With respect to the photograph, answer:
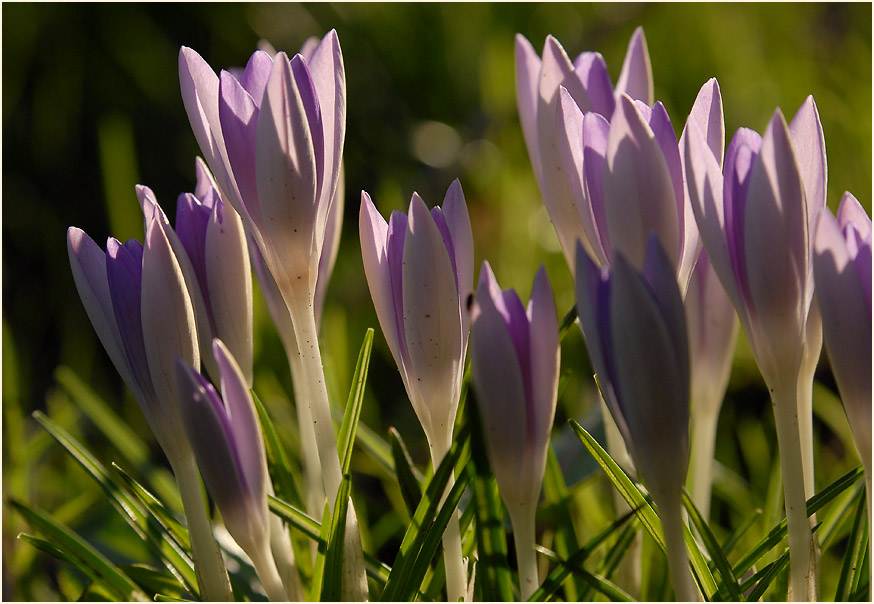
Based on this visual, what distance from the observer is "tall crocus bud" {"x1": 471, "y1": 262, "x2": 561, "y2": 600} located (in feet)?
0.81

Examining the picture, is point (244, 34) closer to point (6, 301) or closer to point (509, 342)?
point (6, 301)

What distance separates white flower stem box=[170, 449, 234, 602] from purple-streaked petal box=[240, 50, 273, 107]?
138 mm

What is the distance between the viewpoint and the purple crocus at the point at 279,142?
0.27 metres

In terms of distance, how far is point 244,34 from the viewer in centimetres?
146

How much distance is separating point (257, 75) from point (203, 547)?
18 centimetres

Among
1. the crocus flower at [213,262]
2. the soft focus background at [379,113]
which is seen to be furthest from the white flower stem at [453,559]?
the soft focus background at [379,113]

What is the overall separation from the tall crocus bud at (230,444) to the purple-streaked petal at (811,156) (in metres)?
0.20

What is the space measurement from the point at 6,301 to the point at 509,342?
3.89ft

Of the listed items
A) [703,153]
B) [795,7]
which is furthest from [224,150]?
[795,7]

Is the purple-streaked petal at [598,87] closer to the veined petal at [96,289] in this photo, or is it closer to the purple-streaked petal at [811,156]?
the purple-streaked petal at [811,156]

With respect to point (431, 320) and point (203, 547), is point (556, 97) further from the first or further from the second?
point (203, 547)

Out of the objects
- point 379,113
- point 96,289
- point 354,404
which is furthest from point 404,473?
point 379,113

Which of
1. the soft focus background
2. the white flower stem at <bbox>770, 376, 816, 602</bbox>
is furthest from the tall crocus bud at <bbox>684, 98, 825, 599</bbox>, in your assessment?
the soft focus background

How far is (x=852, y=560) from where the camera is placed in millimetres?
306
